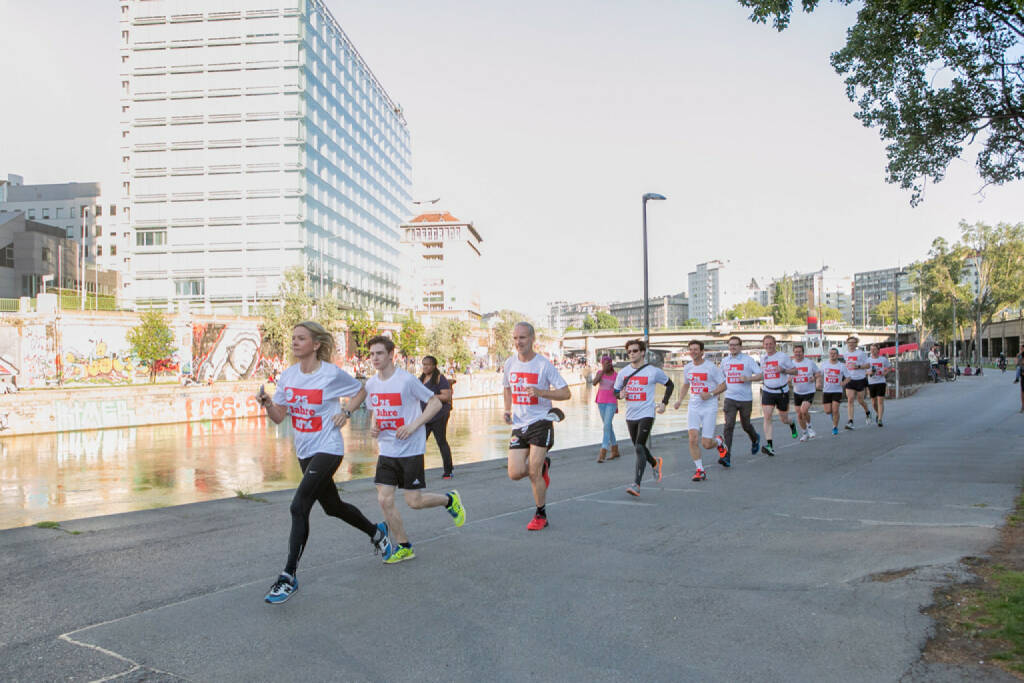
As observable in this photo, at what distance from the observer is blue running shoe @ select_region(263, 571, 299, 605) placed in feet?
16.2

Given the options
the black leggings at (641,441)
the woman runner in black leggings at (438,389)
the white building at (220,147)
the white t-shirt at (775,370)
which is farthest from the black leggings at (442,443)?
the white building at (220,147)

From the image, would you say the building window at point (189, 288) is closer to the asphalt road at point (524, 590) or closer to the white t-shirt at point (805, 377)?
the white t-shirt at point (805, 377)

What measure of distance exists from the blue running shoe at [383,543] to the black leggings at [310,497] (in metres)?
0.41

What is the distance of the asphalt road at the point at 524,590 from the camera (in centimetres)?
392

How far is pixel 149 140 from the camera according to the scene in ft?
207

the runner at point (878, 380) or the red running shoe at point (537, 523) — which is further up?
the runner at point (878, 380)

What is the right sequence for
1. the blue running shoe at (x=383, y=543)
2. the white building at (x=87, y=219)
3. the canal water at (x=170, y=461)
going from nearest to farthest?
1. the blue running shoe at (x=383, y=543)
2. the canal water at (x=170, y=461)
3. the white building at (x=87, y=219)

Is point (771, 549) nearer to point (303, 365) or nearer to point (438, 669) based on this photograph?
point (438, 669)

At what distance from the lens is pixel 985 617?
4.33 meters

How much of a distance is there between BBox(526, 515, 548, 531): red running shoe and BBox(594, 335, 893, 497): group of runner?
6.94 feet

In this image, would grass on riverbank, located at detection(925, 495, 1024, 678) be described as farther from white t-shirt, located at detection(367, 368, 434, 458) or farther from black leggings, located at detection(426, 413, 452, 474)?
black leggings, located at detection(426, 413, 452, 474)

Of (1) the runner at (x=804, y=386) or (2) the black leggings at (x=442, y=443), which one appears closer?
(2) the black leggings at (x=442, y=443)

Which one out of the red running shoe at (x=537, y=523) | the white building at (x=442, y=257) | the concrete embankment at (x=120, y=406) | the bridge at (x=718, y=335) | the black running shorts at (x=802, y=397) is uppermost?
the white building at (x=442, y=257)

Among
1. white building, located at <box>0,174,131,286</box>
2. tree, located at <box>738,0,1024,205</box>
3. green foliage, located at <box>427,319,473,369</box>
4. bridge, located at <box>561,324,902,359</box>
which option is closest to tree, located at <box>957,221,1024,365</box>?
bridge, located at <box>561,324,902,359</box>
